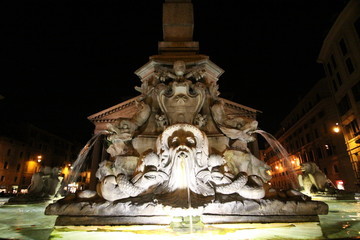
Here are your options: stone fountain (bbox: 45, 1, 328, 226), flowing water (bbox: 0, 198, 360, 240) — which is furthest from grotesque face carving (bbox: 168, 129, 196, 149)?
flowing water (bbox: 0, 198, 360, 240)

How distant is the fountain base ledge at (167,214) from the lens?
337 cm

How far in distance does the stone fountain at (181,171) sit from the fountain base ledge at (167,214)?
0.05 feet

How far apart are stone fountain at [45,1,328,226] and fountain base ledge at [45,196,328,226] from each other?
0.01 metres

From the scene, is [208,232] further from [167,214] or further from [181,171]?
[181,171]

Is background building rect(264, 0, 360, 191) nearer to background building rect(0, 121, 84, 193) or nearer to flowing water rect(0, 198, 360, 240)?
flowing water rect(0, 198, 360, 240)

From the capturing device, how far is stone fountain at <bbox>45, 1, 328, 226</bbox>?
3.39 meters

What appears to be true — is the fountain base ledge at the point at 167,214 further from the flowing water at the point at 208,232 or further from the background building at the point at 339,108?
the background building at the point at 339,108

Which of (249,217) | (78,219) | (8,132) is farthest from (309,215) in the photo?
(8,132)

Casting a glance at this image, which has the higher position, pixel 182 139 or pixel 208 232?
pixel 182 139

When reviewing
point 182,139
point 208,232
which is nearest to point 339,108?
point 182,139

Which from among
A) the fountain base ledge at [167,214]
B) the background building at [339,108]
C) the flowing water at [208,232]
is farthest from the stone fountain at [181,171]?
the background building at [339,108]

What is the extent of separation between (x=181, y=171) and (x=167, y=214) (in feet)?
2.39

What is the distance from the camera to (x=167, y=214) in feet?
10.8

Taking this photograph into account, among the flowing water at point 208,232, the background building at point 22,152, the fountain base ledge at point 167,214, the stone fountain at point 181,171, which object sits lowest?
the flowing water at point 208,232
